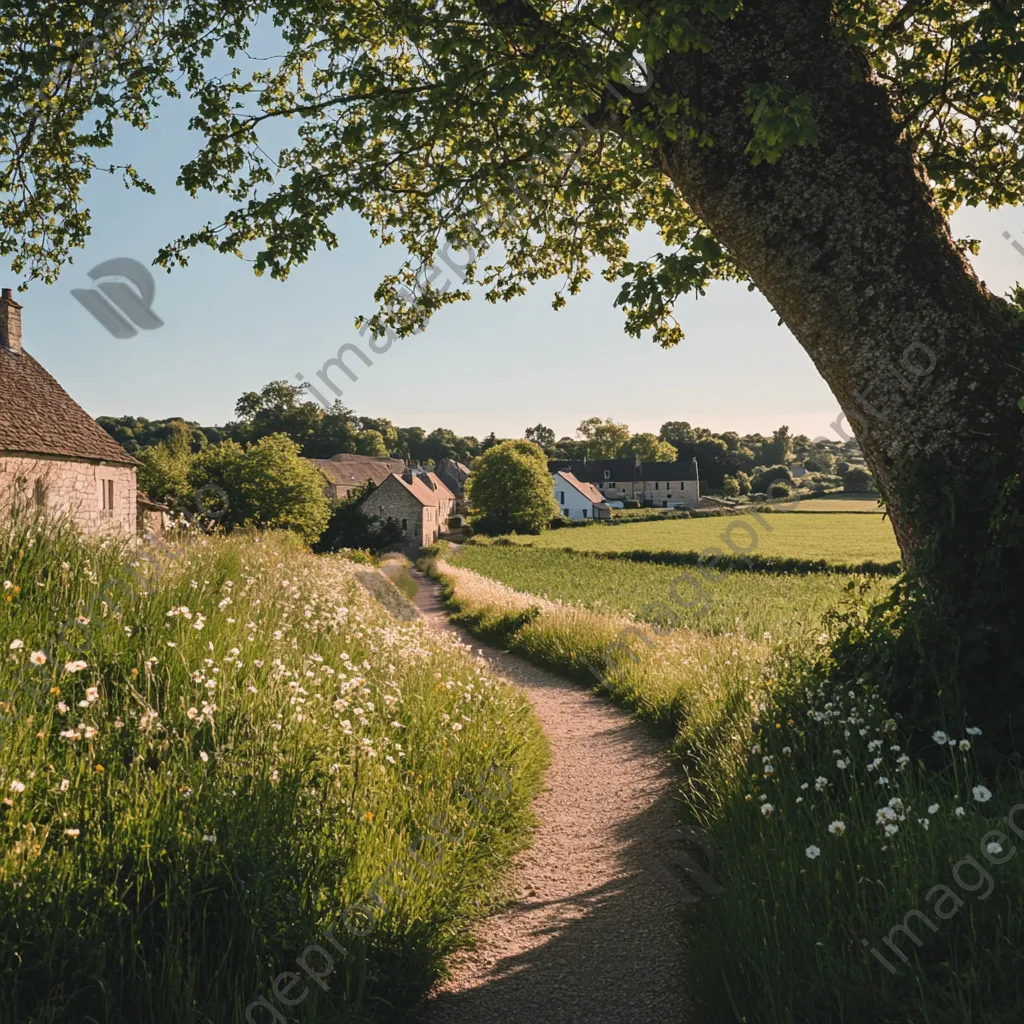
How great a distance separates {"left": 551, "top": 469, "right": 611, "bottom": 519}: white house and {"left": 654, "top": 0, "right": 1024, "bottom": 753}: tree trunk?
289 ft

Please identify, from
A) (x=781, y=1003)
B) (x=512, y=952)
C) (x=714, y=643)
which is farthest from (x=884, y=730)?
(x=714, y=643)

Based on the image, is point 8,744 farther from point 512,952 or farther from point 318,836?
point 512,952

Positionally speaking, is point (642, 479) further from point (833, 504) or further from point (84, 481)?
point (84, 481)

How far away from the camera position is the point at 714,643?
11758 millimetres

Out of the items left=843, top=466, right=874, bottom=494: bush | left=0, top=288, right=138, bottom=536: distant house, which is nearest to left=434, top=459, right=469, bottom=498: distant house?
left=843, top=466, right=874, bottom=494: bush

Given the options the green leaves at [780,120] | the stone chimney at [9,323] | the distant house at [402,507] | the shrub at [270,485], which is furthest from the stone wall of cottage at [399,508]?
the green leaves at [780,120]

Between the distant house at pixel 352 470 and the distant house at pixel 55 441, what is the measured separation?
145 feet

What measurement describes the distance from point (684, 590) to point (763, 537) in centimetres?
2134

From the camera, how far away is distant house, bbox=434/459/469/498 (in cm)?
9462

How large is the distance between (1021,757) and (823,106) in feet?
13.8

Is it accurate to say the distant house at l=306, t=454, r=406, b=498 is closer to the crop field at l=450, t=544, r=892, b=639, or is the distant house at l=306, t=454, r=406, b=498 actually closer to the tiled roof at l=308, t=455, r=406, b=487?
the tiled roof at l=308, t=455, r=406, b=487

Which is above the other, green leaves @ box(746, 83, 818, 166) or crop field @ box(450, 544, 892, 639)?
green leaves @ box(746, 83, 818, 166)

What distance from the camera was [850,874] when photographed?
3.55 meters

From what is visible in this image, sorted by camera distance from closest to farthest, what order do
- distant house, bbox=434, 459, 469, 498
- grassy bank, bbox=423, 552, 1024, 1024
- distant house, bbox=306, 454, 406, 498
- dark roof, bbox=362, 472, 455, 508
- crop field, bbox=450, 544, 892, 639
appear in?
grassy bank, bbox=423, 552, 1024, 1024 < crop field, bbox=450, 544, 892, 639 < dark roof, bbox=362, 472, 455, 508 < distant house, bbox=306, 454, 406, 498 < distant house, bbox=434, 459, 469, 498
